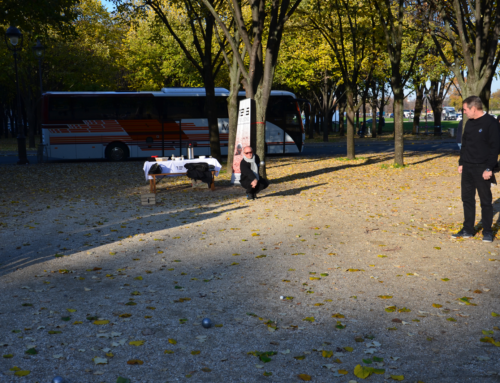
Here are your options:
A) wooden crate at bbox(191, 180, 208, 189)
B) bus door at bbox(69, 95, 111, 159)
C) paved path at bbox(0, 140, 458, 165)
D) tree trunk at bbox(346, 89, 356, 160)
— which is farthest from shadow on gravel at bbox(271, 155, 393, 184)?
bus door at bbox(69, 95, 111, 159)

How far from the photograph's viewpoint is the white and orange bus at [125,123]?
24.3 meters

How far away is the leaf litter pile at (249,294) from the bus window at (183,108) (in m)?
15.3

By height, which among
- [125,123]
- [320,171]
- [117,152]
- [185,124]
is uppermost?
[125,123]

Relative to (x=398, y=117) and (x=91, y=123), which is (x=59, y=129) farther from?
(x=398, y=117)

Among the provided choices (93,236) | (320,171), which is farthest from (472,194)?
(320,171)

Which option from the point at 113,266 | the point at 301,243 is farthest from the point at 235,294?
the point at 301,243

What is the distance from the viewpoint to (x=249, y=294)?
524 centimetres

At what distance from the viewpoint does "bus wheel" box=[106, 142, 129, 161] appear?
25047mm

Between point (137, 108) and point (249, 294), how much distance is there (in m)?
21.5

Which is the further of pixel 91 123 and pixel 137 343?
pixel 91 123

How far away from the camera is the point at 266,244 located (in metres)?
7.54

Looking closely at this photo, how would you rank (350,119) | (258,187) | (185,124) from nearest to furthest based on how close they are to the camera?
(258,187)
(350,119)
(185,124)

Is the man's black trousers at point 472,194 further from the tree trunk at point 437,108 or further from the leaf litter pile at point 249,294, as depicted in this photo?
the tree trunk at point 437,108

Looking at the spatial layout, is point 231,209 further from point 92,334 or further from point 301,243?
point 92,334
